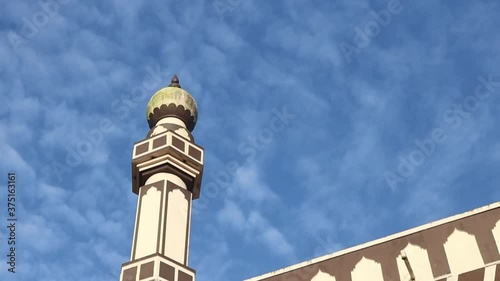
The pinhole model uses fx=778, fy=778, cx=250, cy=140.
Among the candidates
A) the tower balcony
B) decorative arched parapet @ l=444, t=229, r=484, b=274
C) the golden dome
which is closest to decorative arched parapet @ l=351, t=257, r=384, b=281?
decorative arched parapet @ l=444, t=229, r=484, b=274

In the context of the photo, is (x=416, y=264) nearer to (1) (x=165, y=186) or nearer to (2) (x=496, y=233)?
(2) (x=496, y=233)

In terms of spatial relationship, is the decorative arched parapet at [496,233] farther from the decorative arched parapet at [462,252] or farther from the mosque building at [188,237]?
the decorative arched parapet at [462,252]

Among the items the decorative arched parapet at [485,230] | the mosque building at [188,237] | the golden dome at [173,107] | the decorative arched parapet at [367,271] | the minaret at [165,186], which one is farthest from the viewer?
the golden dome at [173,107]

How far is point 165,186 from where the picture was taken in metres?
15.2

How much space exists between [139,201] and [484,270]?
699 centimetres

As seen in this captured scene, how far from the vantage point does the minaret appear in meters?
13.9

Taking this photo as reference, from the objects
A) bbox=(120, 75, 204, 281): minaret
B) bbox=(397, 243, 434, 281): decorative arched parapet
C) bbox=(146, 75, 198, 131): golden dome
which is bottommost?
bbox=(397, 243, 434, 281): decorative arched parapet

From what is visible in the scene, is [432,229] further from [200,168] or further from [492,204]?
[200,168]

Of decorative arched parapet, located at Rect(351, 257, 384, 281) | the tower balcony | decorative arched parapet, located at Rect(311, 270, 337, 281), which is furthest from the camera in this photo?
the tower balcony

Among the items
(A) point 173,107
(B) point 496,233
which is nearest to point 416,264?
(B) point 496,233

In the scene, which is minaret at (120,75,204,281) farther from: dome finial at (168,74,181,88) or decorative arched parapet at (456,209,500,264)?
decorative arched parapet at (456,209,500,264)

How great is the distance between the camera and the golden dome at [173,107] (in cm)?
1689

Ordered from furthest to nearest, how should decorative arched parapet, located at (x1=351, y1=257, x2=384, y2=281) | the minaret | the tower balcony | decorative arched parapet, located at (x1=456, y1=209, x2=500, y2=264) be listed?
the tower balcony < the minaret < decorative arched parapet, located at (x1=351, y1=257, x2=384, y2=281) < decorative arched parapet, located at (x1=456, y1=209, x2=500, y2=264)

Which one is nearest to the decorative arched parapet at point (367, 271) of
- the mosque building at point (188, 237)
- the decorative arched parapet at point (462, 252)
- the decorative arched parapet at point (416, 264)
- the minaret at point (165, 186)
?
the mosque building at point (188, 237)
